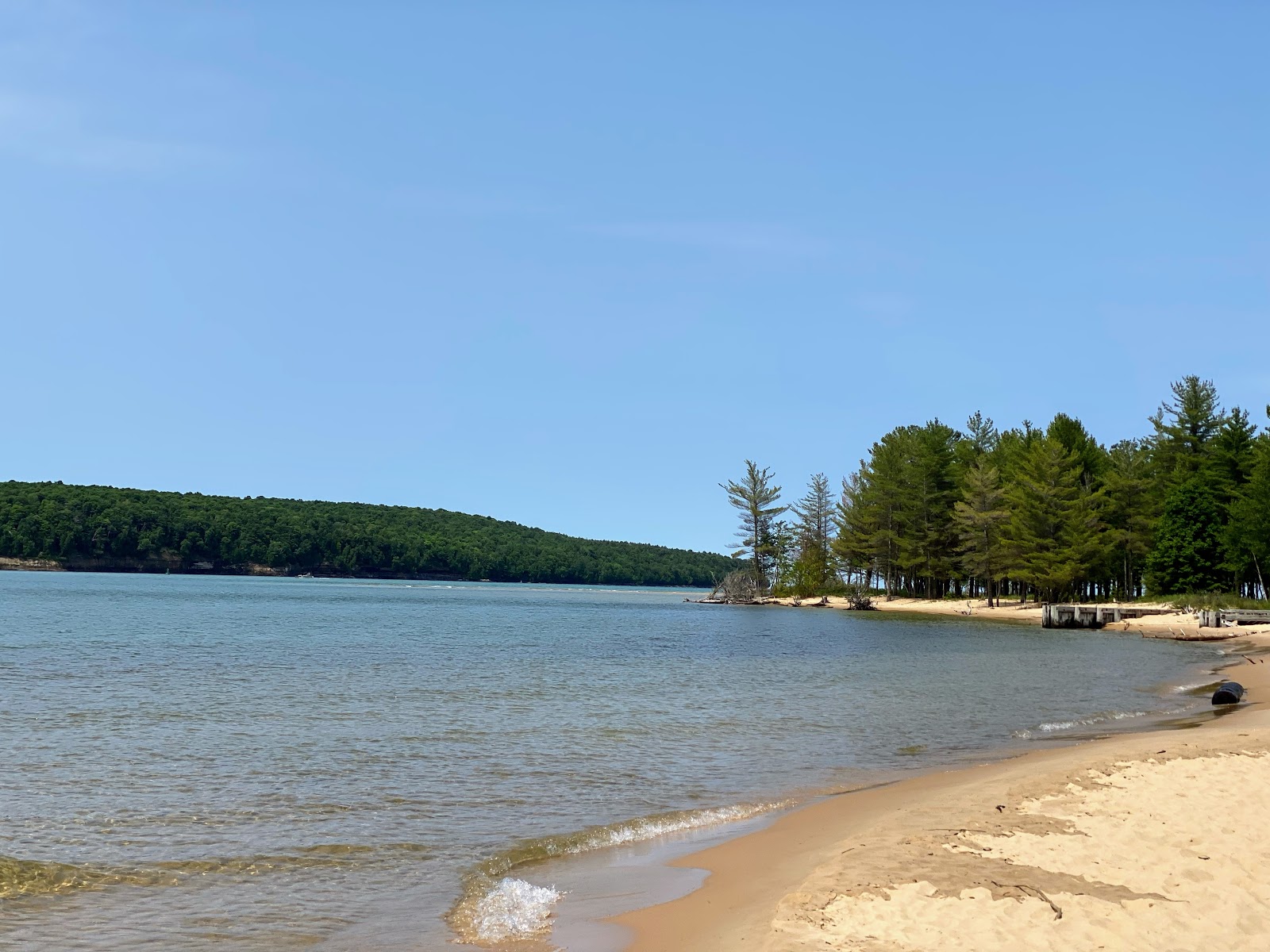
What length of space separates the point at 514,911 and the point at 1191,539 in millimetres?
77663

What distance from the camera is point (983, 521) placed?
295 ft

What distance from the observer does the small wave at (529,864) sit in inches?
367

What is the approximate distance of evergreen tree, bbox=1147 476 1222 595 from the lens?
241 feet

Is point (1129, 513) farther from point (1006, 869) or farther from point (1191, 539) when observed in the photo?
point (1006, 869)

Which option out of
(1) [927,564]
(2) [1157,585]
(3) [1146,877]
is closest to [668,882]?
(3) [1146,877]

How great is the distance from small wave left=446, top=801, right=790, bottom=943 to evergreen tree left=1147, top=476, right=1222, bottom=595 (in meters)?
70.9

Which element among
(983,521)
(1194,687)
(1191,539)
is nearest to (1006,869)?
(1194,687)

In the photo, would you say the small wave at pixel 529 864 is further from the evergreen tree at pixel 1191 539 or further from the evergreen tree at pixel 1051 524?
the evergreen tree at pixel 1051 524

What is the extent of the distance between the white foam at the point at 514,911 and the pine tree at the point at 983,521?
84129 mm

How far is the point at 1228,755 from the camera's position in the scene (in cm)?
1592

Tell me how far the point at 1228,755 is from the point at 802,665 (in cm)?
2409

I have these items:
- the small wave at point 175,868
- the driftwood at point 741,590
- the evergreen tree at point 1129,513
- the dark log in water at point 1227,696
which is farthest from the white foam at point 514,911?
the driftwood at point 741,590

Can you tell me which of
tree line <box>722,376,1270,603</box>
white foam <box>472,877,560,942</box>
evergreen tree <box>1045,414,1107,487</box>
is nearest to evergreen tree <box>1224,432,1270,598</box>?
tree line <box>722,376,1270,603</box>

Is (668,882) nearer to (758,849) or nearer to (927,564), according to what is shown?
(758,849)
